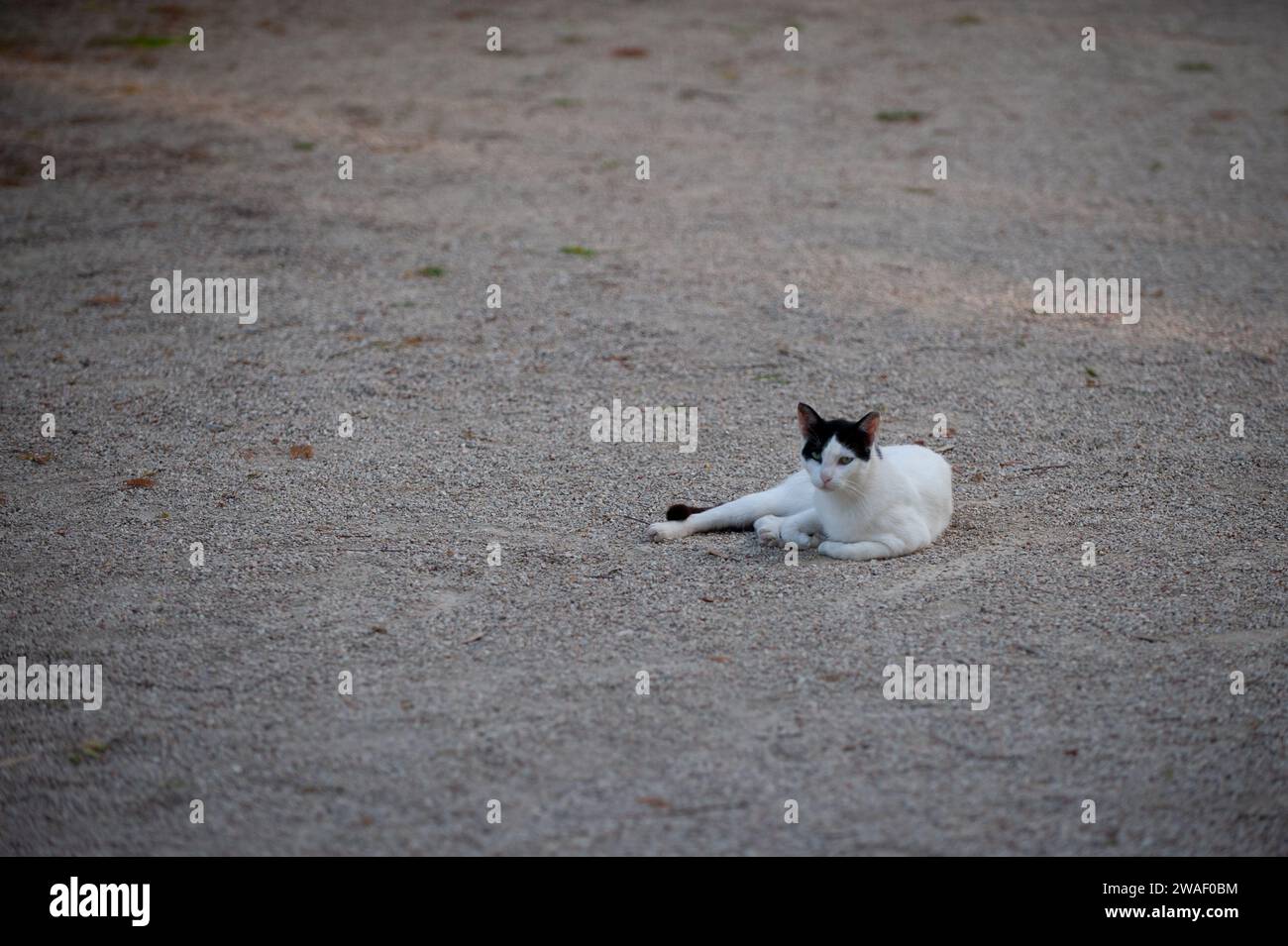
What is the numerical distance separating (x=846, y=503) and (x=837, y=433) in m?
0.35

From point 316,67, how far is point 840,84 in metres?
6.16

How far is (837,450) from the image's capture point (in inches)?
206

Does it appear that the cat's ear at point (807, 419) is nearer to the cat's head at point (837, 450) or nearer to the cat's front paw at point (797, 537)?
the cat's head at point (837, 450)

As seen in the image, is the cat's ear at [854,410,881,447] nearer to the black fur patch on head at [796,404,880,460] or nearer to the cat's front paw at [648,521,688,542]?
the black fur patch on head at [796,404,880,460]

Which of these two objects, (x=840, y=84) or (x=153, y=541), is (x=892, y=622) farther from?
(x=840, y=84)

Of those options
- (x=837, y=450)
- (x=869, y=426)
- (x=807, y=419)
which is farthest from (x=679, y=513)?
(x=869, y=426)

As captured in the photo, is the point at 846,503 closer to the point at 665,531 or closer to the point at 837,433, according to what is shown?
the point at 837,433

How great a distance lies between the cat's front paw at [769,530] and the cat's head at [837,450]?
13.1 inches

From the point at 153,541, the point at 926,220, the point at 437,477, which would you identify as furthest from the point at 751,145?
the point at 153,541

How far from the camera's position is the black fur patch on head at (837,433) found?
5281mm

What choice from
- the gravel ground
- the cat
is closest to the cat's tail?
the cat

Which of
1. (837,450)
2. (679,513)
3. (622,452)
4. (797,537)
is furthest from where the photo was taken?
(622,452)

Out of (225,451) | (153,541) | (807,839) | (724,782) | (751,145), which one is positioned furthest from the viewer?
(751,145)

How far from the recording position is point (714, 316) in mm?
8516
